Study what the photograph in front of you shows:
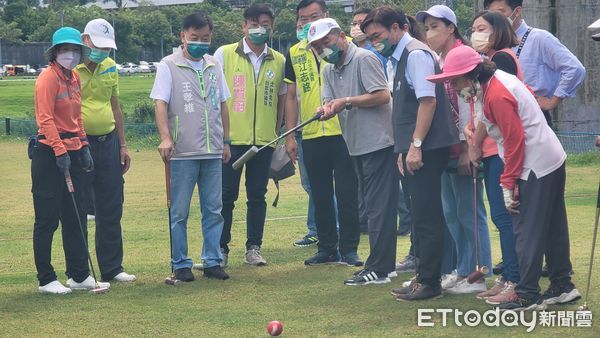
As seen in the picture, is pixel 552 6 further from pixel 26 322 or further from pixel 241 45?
pixel 26 322

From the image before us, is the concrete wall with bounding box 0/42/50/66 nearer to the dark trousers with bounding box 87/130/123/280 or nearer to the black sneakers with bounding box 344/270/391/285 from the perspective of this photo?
the dark trousers with bounding box 87/130/123/280

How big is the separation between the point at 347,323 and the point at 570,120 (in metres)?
14.5

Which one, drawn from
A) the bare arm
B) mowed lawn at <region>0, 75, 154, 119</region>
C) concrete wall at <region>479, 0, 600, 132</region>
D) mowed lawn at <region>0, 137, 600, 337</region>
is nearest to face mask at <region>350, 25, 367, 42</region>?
mowed lawn at <region>0, 137, 600, 337</region>

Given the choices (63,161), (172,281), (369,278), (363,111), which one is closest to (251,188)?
(172,281)

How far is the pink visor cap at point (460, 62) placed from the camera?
718 centimetres

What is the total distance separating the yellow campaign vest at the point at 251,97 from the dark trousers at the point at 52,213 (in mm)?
1681

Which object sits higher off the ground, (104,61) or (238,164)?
(104,61)

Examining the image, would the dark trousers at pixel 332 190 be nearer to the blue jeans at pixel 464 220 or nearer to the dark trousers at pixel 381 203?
the dark trousers at pixel 381 203

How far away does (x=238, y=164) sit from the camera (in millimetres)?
9211

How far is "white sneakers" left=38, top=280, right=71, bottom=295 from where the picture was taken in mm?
8664

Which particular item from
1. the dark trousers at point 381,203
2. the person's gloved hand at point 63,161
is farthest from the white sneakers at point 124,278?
the dark trousers at point 381,203

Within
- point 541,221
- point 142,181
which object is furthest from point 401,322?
point 142,181

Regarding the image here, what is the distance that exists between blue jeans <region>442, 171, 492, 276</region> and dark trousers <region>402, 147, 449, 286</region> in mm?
255

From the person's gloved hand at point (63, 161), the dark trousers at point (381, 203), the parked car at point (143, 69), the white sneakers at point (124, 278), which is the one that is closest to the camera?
the person's gloved hand at point (63, 161)
